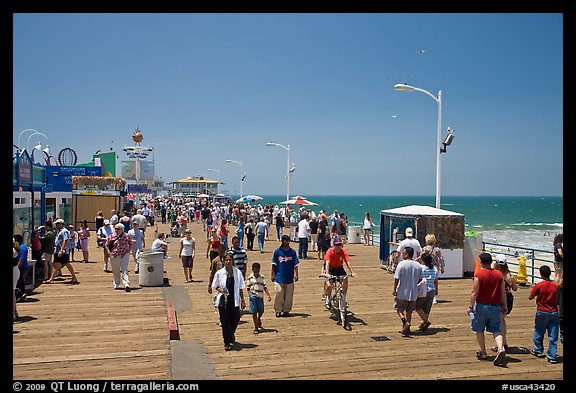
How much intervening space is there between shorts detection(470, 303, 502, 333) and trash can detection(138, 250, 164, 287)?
873 cm

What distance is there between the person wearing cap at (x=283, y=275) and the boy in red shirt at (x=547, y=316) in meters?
4.51

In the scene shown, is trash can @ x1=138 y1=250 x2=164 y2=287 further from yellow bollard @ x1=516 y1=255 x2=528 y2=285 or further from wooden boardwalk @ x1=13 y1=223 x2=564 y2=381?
yellow bollard @ x1=516 y1=255 x2=528 y2=285

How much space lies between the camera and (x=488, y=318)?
7.65 m

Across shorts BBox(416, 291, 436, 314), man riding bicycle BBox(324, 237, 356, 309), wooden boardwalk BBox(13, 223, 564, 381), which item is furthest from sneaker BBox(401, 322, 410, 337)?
man riding bicycle BBox(324, 237, 356, 309)

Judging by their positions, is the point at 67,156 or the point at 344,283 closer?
the point at 344,283

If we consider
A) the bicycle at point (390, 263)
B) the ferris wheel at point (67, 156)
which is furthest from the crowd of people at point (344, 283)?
the ferris wheel at point (67, 156)

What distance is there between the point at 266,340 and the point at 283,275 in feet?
6.02

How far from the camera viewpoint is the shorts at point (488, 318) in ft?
25.0

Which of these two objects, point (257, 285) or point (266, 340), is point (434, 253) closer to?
point (257, 285)

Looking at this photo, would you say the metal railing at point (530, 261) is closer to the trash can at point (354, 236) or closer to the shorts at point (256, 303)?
the trash can at point (354, 236)

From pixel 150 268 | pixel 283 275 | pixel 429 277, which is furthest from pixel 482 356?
pixel 150 268

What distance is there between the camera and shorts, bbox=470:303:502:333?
Answer: 25.0 feet

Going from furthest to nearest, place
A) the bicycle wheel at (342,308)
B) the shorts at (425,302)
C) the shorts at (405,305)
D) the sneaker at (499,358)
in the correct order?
the bicycle wheel at (342,308)
the shorts at (425,302)
the shorts at (405,305)
the sneaker at (499,358)

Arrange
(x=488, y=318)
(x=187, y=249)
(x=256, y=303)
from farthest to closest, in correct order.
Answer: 1. (x=187, y=249)
2. (x=256, y=303)
3. (x=488, y=318)
